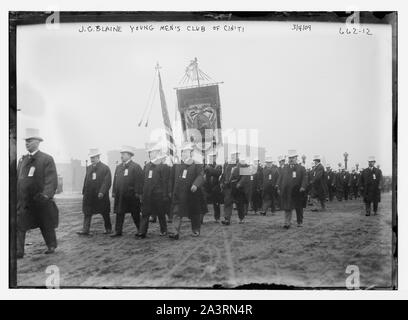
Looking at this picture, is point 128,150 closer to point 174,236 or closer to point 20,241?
point 174,236

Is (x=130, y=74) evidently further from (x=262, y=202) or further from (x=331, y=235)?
(x=331, y=235)

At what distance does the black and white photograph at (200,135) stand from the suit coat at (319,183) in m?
0.12

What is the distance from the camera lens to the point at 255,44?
454cm

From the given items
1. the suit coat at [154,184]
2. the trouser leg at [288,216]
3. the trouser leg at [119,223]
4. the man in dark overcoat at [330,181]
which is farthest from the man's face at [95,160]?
the man in dark overcoat at [330,181]

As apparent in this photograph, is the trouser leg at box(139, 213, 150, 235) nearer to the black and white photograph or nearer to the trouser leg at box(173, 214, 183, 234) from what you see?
the black and white photograph

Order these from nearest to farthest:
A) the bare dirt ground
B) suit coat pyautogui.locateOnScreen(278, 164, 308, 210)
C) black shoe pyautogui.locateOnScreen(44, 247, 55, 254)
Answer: the bare dirt ground → black shoe pyautogui.locateOnScreen(44, 247, 55, 254) → suit coat pyautogui.locateOnScreen(278, 164, 308, 210)

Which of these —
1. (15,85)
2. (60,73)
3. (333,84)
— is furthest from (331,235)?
(15,85)

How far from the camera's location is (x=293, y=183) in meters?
4.73

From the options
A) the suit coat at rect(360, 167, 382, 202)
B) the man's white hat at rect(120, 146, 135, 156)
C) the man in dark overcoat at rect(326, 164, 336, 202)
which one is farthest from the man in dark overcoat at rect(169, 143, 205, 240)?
the suit coat at rect(360, 167, 382, 202)

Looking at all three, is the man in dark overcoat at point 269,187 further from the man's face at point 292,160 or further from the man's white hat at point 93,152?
the man's white hat at point 93,152

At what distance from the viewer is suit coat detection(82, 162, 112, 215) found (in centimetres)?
458

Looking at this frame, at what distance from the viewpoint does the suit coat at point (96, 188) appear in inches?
180

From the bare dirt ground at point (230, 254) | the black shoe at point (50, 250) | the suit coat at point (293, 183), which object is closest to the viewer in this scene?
the bare dirt ground at point (230, 254)

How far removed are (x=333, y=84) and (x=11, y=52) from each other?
3547 mm
